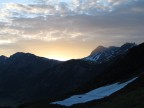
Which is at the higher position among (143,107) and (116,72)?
(116,72)

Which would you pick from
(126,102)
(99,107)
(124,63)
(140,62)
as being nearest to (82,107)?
(99,107)

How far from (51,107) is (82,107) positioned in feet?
44.3

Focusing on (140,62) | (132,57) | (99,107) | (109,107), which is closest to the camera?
Result: (109,107)

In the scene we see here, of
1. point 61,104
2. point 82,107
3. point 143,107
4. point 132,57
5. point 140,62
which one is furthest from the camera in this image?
point 132,57

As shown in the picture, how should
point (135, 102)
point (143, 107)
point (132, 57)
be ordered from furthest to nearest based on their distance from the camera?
point (132, 57), point (135, 102), point (143, 107)

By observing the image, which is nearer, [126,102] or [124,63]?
[126,102]

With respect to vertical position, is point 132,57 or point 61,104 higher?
point 132,57

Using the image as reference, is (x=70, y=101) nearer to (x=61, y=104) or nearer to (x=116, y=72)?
(x=61, y=104)

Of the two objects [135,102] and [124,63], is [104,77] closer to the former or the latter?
[124,63]

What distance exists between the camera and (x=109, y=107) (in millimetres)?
48750

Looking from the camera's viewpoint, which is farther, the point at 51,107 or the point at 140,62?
the point at 140,62

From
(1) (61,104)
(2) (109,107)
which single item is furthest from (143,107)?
(1) (61,104)

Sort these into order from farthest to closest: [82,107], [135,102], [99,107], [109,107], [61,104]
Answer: [61,104] < [82,107] < [99,107] < [109,107] < [135,102]

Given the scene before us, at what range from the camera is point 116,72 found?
131625 mm
